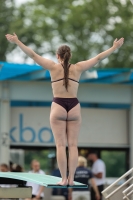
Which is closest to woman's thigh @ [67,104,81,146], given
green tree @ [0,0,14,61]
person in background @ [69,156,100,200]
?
person in background @ [69,156,100,200]

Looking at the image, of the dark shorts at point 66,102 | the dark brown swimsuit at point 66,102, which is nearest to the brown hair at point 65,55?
the dark brown swimsuit at point 66,102

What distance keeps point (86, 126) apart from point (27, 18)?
2871 cm

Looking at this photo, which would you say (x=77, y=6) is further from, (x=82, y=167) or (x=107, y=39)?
(x=82, y=167)

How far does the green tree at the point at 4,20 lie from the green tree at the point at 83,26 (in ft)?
7.97

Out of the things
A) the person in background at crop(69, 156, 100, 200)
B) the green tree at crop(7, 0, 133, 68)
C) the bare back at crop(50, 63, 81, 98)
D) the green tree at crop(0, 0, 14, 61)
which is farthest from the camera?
the green tree at crop(0, 0, 14, 61)

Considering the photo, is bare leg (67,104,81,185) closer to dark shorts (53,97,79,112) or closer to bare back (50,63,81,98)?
dark shorts (53,97,79,112)

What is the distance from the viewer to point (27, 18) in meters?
49.9

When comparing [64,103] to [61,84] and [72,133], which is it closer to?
[61,84]

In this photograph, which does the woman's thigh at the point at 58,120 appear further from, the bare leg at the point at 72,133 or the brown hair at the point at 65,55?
the brown hair at the point at 65,55

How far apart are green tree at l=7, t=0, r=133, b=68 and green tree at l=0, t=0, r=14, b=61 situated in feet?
7.97

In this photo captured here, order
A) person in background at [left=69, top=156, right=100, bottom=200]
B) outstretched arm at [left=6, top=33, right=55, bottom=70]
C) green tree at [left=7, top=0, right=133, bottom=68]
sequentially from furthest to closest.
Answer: green tree at [left=7, top=0, right=133, bottom=68]
person in background at [left=69, top=156, right=100, bottom=200]
outstretched arm at [left=6, top=33, right=55, bottom=70]

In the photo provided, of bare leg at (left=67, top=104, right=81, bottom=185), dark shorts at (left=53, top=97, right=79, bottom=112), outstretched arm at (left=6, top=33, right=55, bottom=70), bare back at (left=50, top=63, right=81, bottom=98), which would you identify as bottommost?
bare leg at (left=67, top=104, right=81, bottom=185)

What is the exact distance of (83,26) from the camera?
157 feet

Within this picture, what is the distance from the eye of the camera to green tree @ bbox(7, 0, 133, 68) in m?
46.7
